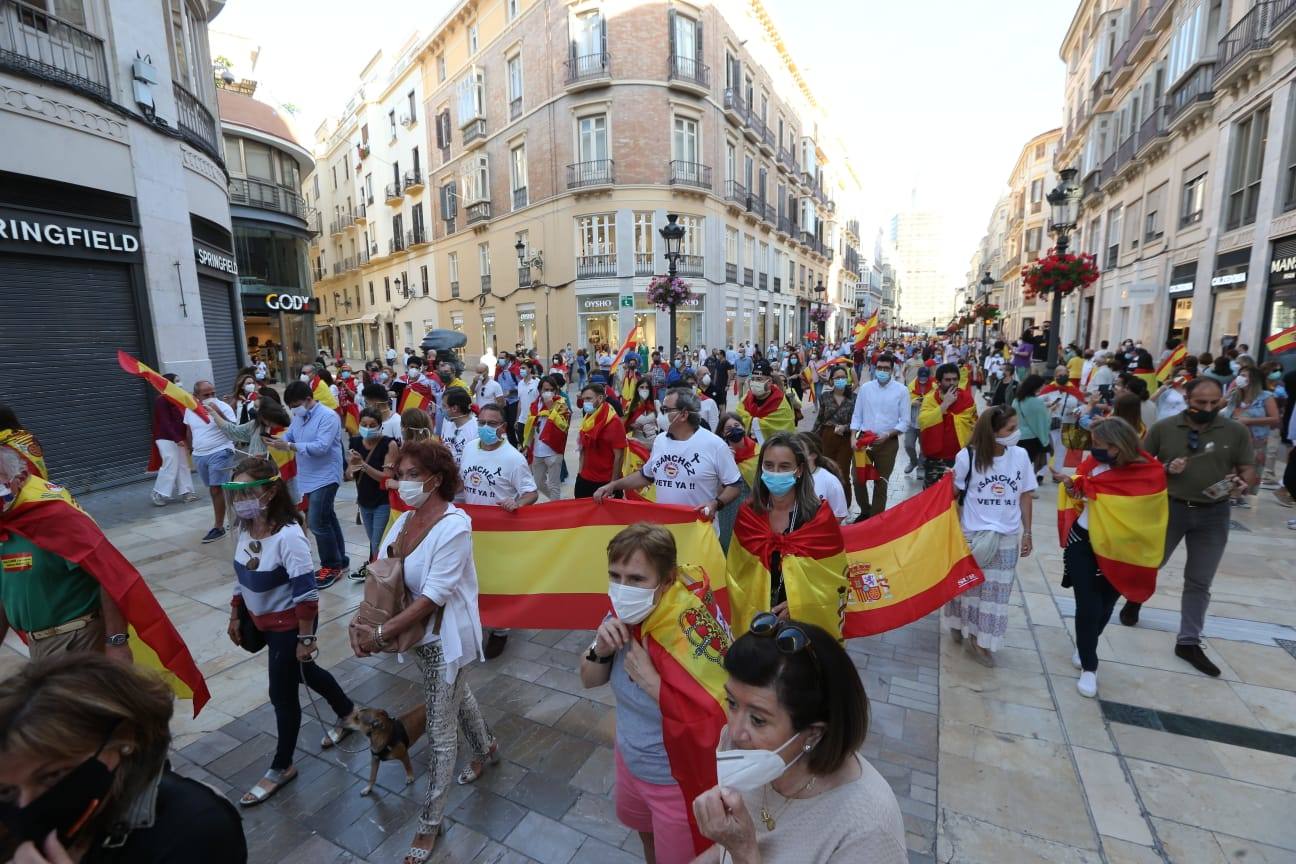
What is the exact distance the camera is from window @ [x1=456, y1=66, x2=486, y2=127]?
31.2 metres

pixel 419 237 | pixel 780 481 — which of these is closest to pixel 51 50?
pixel 780 481

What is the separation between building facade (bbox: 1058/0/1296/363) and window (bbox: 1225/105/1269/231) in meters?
0.03

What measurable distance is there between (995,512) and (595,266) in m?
24.8

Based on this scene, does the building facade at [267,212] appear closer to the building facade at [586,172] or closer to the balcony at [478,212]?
the balcony at [478,212]

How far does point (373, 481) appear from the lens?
600cm

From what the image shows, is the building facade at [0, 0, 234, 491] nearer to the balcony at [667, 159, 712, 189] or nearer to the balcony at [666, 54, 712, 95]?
the balcony at [667, 159, 712, 189]

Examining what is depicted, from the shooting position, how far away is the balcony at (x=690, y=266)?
1104 inches

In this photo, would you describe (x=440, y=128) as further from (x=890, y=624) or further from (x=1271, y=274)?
(x=890, y=624)

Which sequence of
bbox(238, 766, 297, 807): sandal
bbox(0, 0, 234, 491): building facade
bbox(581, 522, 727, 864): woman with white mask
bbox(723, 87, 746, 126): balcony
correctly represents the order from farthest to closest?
bbox(723, 87, 746, 126): balcony, bbox(0, 0, 234, 491): building facade, bbox(238, 766, 297, 807): sandal, bbox(581, 522, 727, 864): woman with white mask

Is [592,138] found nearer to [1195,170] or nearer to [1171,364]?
[1195,170]

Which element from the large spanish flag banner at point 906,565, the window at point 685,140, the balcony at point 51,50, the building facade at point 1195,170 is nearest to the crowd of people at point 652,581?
the large spanish flag banner at point 906,565

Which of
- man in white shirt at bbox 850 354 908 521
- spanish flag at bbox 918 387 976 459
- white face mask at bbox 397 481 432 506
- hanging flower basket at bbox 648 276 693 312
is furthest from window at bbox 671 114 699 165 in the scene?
white face mask at bbox 397 481 432 506

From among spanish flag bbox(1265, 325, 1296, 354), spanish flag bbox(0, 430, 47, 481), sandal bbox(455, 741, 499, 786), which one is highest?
spanish flag bbox(1265, 325, 1296, 354)

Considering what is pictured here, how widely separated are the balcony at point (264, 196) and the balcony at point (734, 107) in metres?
20.7
